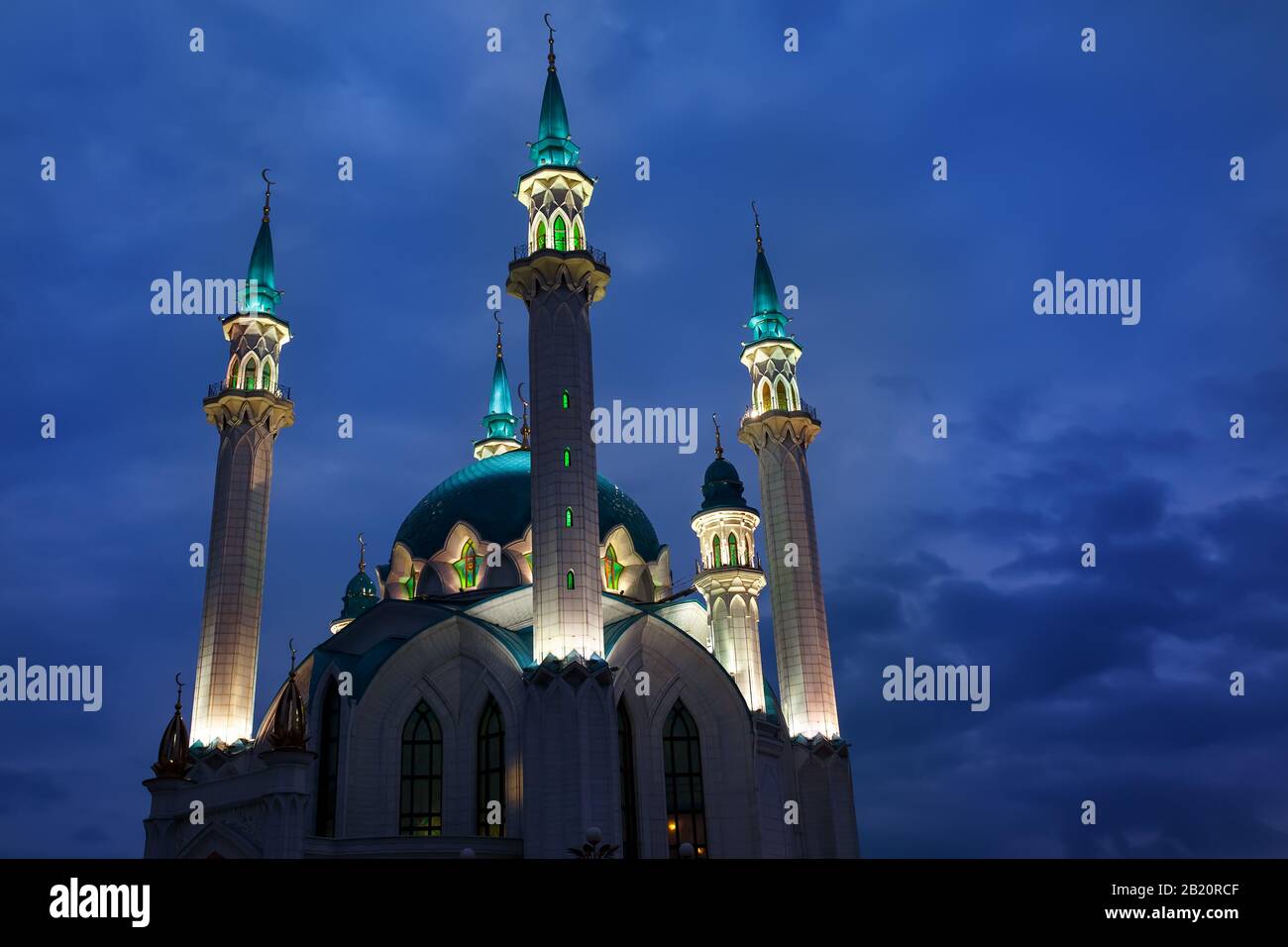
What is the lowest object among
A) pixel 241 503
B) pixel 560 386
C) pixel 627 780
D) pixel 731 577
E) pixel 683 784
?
pixel 683 784

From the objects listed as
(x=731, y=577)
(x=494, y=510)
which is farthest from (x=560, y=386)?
(x=731, y=577)

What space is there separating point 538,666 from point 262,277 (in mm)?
21792

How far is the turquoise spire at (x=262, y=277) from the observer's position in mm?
45219

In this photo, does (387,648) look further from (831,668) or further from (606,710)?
(831,668)

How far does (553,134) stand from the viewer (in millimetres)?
43312

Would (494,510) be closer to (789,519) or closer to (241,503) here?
(241,503)

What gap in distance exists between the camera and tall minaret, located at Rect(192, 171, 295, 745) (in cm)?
3912

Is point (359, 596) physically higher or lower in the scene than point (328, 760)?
higher

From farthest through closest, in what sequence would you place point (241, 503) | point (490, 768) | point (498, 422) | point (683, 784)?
point (498, 422), point (241, 503), point (683, 784), point (490, 768)

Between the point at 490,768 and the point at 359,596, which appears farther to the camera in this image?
the point at 359,596

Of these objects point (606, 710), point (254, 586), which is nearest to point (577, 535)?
point (606, 710)
